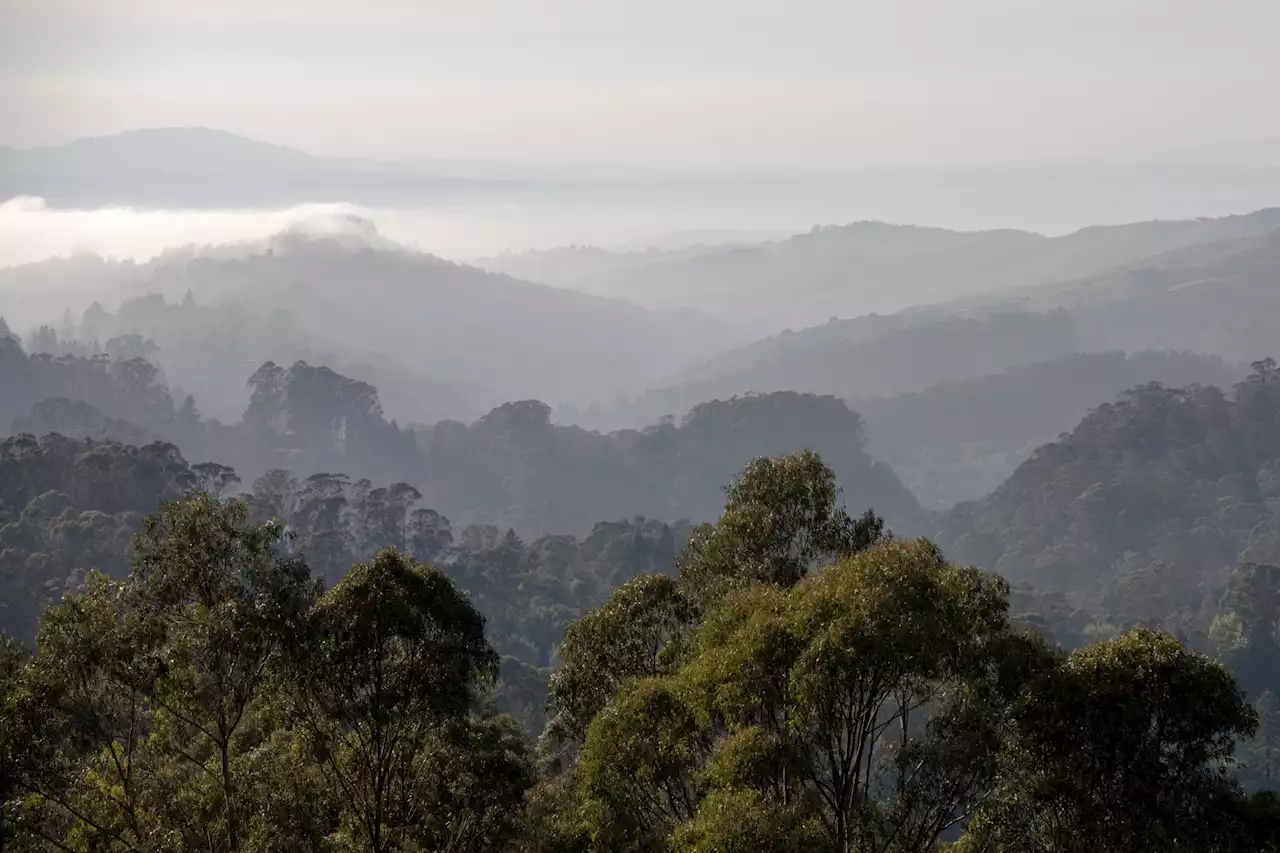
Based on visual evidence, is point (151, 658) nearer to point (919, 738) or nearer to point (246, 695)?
point (246, 695)

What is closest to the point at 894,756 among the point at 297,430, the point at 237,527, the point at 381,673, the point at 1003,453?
the point at 381,673

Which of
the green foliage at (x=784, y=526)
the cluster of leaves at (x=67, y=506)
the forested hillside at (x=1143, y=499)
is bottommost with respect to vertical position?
the forested hillside at (x=1143, y=499)

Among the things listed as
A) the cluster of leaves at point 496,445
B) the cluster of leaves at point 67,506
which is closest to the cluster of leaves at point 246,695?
the cluster of leaves at point 67,506

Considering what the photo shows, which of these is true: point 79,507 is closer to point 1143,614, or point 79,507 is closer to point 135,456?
point 135,456

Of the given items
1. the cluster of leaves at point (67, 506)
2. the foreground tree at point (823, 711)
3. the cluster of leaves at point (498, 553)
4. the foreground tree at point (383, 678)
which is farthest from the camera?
the cluster of leaves at point (498, 553)

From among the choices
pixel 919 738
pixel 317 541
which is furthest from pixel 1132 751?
pixel 317 541

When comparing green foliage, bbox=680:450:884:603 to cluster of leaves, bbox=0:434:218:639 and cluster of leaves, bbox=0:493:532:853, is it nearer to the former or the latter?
cluster of leaves, bbox=0:493:532:853

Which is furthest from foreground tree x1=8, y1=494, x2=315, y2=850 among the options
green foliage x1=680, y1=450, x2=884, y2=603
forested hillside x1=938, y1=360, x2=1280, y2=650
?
forested hillside x1=938, y1=360, x2=1280, y2=650

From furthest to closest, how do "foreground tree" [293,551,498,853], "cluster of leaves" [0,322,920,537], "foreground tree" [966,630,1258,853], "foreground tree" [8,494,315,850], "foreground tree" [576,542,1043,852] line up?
"cluster of leaves" [0,322,920,537], "foreground tree" [293,551,498,853], "foreground tree" [8,494,315,850], "foreground tree" [966,630,1258,853], "foreground tree" [576,542,1043,852]

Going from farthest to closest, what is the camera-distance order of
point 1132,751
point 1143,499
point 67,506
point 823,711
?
point 1143,499, point 67,506, point 823,711, point 1132,751

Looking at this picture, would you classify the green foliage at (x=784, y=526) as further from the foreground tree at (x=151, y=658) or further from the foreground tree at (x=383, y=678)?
the foreground tree at (x=151, y=658)

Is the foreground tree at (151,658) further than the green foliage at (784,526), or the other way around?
the green foliage at (784,526)

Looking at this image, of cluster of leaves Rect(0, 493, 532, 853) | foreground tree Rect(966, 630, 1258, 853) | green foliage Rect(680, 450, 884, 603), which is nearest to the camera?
foreground tree Rect(966, 630, 1258, 853)

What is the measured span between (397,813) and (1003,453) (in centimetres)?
18906
